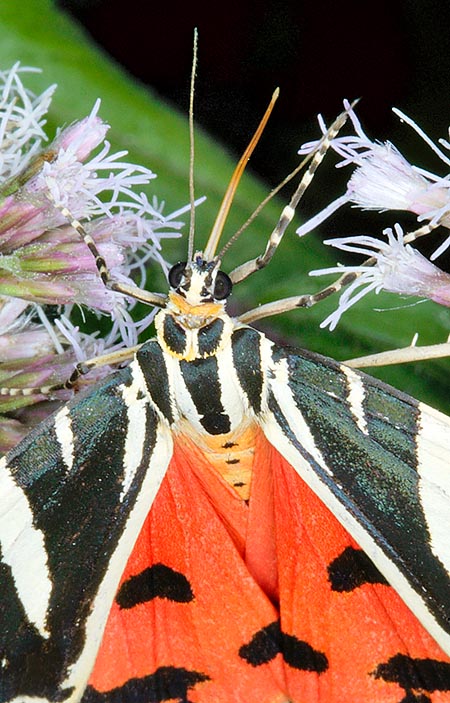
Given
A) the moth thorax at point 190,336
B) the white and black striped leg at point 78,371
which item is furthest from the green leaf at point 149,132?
the moth thorax at point 190,336

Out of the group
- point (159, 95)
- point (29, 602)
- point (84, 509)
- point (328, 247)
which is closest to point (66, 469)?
point (84, 509)

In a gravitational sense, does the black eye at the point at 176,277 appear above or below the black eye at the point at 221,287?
above

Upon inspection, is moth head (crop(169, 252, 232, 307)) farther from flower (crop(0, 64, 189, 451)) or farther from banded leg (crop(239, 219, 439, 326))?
flower (crop(0, 64, 189, 451))

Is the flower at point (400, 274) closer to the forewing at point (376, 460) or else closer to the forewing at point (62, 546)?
the forewing at point (376, 460)

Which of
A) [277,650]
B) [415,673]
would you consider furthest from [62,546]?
[415,673]

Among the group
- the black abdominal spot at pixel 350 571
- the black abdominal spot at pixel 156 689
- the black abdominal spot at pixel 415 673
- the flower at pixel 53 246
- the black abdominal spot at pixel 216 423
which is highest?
the flower at pixel 53 246

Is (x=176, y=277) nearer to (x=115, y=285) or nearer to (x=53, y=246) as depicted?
(x=115, y=285)

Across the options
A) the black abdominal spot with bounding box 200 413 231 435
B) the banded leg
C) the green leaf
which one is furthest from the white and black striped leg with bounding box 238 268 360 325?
the green leaf
